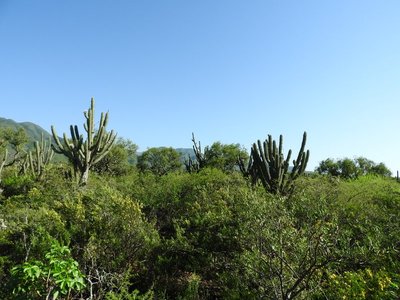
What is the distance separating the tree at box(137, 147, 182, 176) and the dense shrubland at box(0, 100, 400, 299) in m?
26.5

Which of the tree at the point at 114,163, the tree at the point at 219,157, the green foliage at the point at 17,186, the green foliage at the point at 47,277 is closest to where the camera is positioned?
the green foliage at the point at 47,277

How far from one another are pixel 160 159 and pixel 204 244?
32.9 m

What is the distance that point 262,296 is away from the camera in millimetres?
5363

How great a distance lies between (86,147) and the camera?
13.6 m

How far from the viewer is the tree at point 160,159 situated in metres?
39.8

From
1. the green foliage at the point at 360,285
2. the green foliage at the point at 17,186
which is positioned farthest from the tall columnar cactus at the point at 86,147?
the green foliage at the point at 360,285

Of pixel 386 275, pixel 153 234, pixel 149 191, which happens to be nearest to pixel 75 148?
pixel 149 191

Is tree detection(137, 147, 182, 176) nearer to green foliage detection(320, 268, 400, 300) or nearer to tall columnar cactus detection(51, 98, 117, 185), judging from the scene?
tall columnar cactus detection(51, 98, 117, 185)

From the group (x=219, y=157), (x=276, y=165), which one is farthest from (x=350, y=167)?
(x=276, y=165)

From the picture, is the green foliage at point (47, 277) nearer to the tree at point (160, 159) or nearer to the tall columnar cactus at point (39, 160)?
the tall columnar cactus at point (39, 160)

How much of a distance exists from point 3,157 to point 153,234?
1260cm

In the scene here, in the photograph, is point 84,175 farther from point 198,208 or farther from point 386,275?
point 386,275

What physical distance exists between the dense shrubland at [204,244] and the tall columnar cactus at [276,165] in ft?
1.24

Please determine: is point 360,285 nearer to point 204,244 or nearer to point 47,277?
point 204,244
